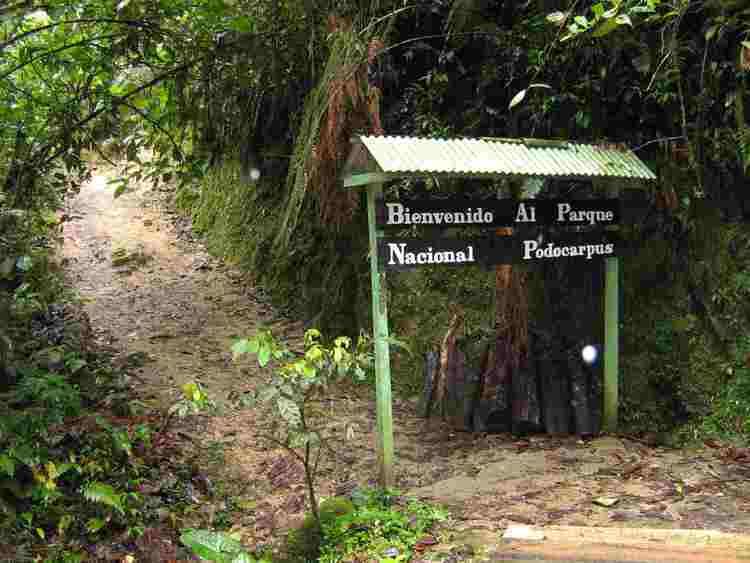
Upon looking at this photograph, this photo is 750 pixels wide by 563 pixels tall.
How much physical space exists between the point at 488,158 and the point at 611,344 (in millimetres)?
2142

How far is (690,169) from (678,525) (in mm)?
3142

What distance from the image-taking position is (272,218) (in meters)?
10.1

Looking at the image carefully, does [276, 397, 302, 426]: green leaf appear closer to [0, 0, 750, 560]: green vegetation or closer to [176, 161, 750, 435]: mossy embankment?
[0, 0, 750, 560]: green vegetation

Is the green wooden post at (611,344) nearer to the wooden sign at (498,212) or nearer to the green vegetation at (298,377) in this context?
the wooden sign at (498,212)

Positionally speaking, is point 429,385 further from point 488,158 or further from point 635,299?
point 488,158

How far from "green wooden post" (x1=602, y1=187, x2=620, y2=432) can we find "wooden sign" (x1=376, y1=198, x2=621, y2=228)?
0.33 metres

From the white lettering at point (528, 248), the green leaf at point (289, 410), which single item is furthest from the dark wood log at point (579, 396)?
the green leaf at point (289, 410)

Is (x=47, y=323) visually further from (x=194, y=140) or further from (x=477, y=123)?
(x=477, y=123)

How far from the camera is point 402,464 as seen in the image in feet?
17.3

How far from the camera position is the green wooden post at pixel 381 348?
4.27 metres

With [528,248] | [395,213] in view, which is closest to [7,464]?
[395,213]

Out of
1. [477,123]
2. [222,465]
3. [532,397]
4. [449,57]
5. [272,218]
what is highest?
[449,57]

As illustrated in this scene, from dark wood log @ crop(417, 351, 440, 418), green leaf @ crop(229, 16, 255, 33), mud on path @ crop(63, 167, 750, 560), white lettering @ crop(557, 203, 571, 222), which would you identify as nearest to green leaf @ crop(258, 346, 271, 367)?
mud on path @ crop(63, 167, 750, 560)

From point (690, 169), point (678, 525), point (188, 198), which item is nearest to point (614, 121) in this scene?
point (690, 169)
